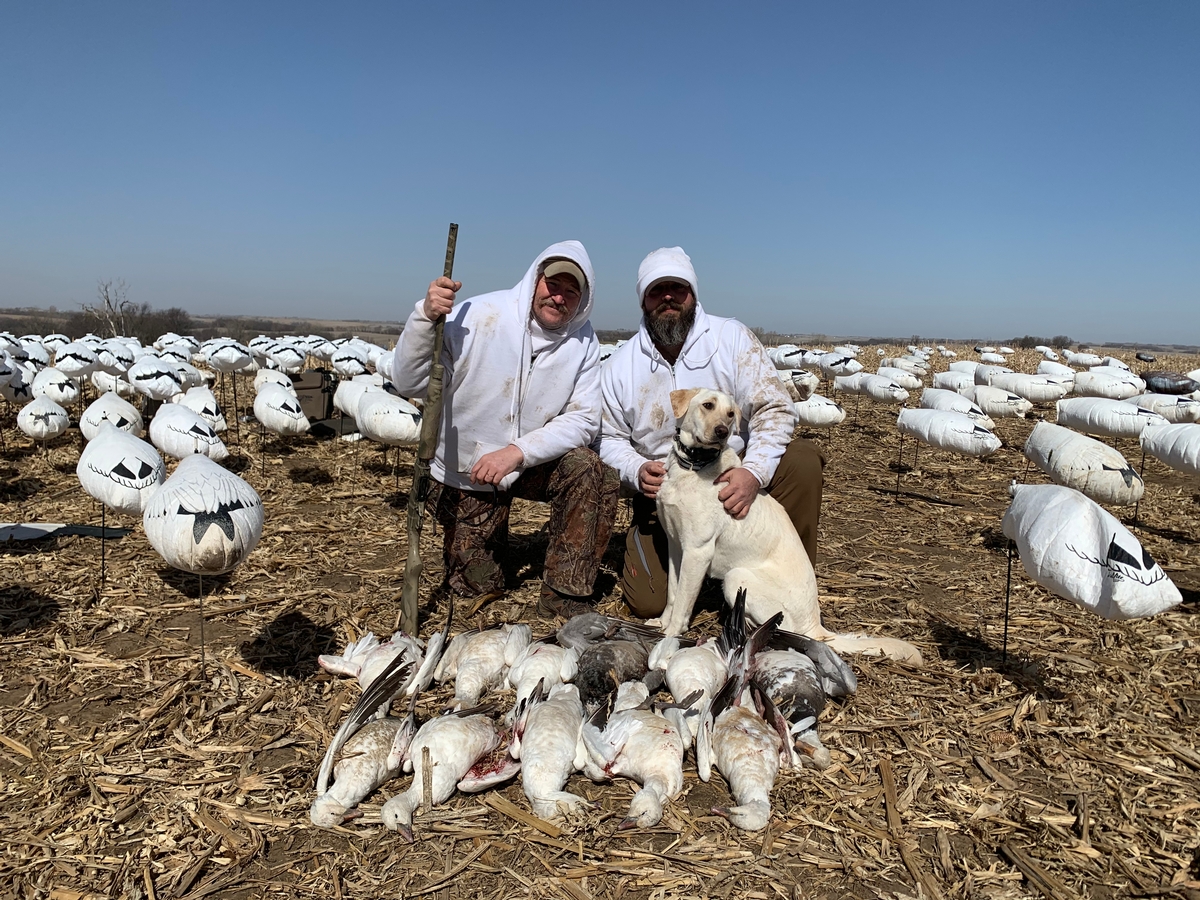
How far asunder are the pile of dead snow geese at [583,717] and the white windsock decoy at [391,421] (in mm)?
3921

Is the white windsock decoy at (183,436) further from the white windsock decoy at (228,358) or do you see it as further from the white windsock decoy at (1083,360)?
the white windsock decoy at (1083,360)

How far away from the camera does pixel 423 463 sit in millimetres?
4500

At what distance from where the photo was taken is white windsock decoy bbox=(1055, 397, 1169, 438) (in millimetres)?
9031

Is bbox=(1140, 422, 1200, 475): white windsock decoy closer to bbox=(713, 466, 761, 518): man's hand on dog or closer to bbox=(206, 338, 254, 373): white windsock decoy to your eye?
bbox=(713, 466, 761, 518): man's hand on dog

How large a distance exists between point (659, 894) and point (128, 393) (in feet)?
50.5

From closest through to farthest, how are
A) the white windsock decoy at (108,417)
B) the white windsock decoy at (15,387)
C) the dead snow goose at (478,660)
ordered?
the dead snow goose at (478,660) < the white windsock decoy at (108,417) < the white windsock decoy at (15,387)

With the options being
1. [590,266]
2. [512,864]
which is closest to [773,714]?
[512,864]

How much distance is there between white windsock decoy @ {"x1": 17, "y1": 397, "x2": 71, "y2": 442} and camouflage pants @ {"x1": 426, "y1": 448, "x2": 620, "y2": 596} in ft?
22.9

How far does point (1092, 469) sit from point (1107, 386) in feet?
34.9

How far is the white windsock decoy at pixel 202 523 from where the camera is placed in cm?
343

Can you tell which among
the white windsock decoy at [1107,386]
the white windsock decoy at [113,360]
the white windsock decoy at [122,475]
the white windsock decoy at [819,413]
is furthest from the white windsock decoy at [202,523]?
the white windsock decoy at [1107,386]

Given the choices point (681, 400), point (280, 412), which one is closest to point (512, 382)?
point (681, 400)

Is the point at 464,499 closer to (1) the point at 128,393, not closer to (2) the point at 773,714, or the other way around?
(2) the point at 773,714

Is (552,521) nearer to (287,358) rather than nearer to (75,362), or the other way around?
(75,362)
